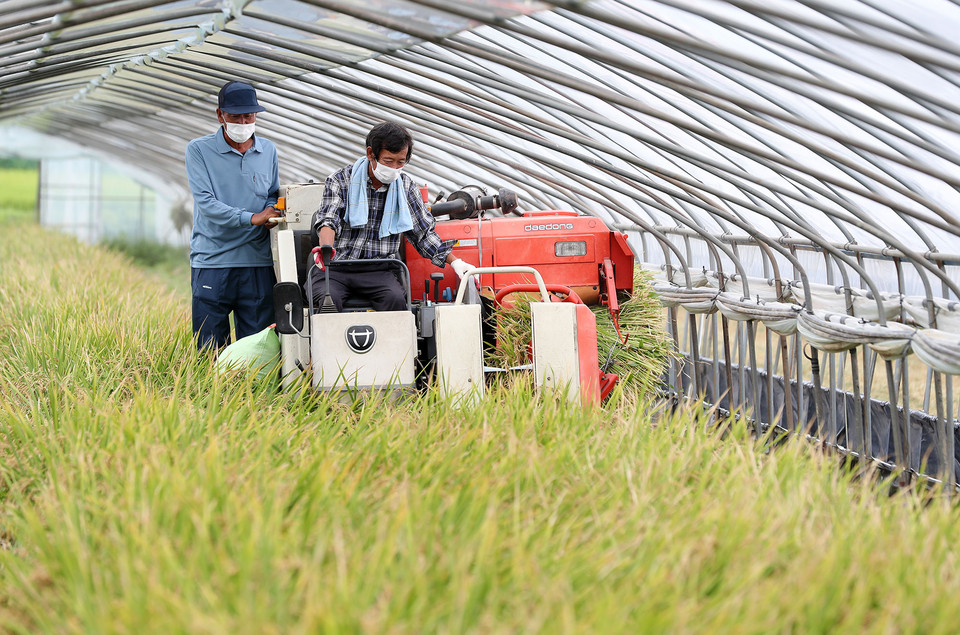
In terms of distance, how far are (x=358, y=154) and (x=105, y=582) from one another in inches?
378

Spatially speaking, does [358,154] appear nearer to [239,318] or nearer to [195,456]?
[239,318]

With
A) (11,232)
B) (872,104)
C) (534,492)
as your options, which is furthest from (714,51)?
(11,232)

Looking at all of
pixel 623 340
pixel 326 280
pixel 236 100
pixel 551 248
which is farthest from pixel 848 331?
pixel 236 100

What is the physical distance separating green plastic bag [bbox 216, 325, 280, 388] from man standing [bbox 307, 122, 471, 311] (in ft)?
1.41

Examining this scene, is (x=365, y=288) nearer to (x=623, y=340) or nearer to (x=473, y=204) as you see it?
(x=473, y=204)

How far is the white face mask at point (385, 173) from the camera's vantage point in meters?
4.84

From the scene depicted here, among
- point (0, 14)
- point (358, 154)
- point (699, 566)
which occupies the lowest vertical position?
point (699, 566)

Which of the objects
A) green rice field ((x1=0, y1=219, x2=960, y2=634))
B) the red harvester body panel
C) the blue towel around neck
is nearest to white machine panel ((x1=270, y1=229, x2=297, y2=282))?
the blue towel around neck

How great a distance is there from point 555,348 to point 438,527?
183cm

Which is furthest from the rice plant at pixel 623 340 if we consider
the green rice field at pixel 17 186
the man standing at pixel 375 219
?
the green rice field at pixel 17 186

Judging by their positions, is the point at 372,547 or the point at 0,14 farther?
the point at 0,14

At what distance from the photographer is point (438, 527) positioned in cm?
265

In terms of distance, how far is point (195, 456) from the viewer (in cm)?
315

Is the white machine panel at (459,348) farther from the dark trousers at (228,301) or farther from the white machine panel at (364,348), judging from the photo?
the dark trousers at (228,301)
